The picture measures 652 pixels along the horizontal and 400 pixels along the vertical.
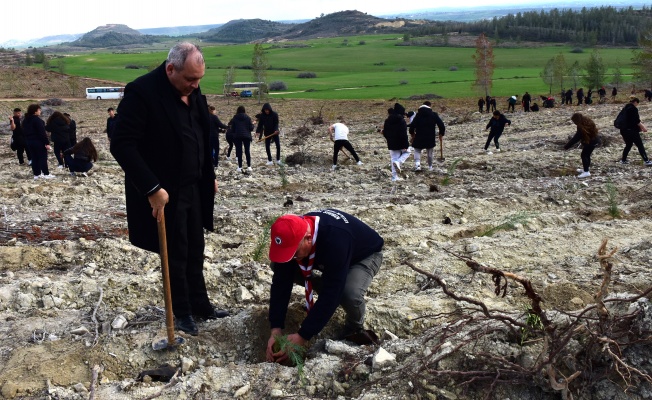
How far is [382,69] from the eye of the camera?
103438 mm

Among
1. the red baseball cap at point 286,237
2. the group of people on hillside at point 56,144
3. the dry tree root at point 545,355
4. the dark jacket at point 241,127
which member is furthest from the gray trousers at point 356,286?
the dark jacket at point 241,127

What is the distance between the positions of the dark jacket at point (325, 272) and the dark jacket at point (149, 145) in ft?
3.00

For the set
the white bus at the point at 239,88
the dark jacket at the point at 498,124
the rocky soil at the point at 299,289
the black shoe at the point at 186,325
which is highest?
the white bus at the point at 239,88

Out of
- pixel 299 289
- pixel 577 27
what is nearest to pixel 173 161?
pixel 299 289

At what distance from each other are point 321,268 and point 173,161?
4.29 ft

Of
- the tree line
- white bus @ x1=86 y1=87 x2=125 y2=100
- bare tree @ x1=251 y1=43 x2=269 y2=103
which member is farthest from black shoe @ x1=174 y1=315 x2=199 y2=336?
the tree line

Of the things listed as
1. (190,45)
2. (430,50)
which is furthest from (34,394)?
(430,50)

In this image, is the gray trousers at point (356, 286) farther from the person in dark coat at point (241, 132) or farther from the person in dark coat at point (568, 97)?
the person in dark coat at point (568, 97)

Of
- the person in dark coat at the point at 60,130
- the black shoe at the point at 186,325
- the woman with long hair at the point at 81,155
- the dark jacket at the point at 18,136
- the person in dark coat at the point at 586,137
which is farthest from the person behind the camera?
the dark jacket at the point at 18,136

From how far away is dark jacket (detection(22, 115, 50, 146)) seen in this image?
1323 centimetres

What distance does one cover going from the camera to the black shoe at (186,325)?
176 inches

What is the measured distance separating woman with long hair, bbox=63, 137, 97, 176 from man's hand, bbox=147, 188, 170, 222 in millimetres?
10119

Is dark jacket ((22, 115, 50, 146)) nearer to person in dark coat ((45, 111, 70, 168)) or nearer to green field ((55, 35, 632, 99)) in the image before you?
person in dark coat ((45, 111, 70, 168))

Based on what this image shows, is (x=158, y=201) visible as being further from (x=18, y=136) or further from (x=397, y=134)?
(x=18, y=136)
